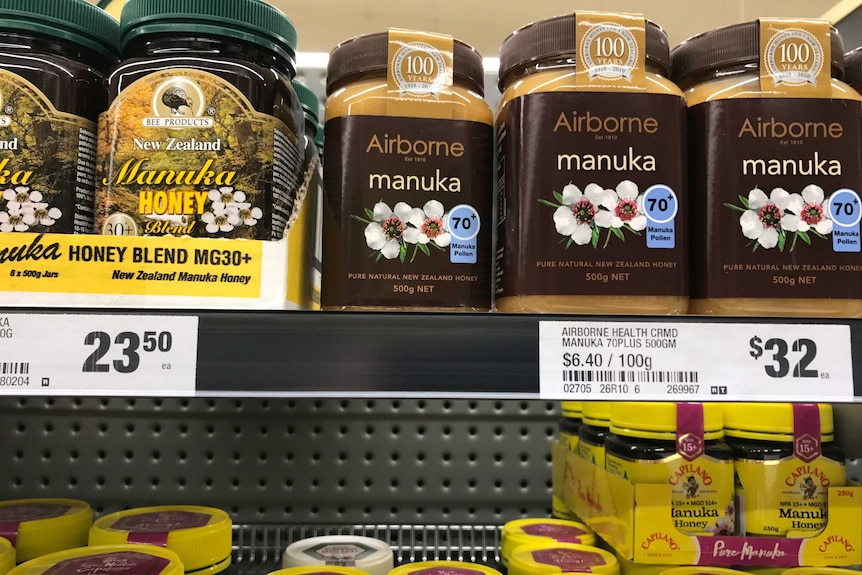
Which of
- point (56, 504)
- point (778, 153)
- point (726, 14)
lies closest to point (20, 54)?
point (56, 504)

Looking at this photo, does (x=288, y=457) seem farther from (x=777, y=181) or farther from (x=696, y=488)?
(x=777, y=181)

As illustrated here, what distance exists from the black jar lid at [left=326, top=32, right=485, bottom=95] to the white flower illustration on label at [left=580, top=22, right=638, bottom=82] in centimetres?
12

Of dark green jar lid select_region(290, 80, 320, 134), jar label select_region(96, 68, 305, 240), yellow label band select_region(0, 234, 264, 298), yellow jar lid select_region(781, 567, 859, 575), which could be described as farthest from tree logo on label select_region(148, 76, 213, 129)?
yellow jar lid select_region(781, 567, 859, 575)

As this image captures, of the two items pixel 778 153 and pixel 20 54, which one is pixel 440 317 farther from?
pixel 20 54

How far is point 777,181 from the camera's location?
2.16 feet

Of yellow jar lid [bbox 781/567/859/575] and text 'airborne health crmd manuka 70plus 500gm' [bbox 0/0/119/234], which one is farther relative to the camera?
yellow jar lid [bbox 781/567/859/575]

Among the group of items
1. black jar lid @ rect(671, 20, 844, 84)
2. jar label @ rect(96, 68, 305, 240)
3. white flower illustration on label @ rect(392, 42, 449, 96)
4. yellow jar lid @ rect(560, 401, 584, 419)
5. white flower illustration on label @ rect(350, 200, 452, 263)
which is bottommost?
yellow jar lid @ rect(560, 401, 584, 419)

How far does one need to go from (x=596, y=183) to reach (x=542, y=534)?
53 centimetres

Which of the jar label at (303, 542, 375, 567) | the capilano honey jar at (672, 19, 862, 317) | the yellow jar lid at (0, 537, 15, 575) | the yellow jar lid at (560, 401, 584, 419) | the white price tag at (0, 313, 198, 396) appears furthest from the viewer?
the yellow jar lid at (560, 401, 584, 419)

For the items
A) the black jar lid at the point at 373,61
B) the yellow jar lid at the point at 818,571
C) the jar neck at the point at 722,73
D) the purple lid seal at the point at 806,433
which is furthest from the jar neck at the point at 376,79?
the yellow jar lid at the point at 818,571

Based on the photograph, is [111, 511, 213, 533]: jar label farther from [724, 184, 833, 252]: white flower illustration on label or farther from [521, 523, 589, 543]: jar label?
[724, 184, 833, 252]: white flower illustration on label

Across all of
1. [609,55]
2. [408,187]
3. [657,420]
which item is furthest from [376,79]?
[657,420]

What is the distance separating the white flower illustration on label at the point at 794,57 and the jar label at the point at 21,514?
3.40ft

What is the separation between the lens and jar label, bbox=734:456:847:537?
2.64 feet
